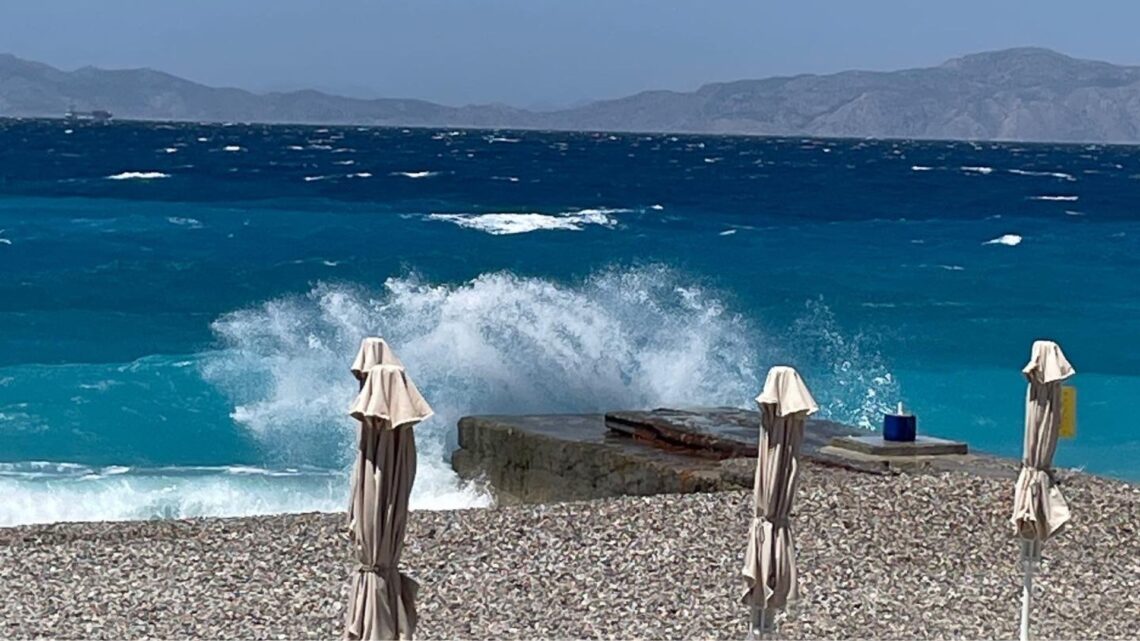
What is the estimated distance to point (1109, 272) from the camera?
40.1 metres

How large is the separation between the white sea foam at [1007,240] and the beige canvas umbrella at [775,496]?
40.5 m

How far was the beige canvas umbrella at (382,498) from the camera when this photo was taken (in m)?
5.60

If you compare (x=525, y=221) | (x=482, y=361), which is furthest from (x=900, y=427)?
(x=525, y=221)

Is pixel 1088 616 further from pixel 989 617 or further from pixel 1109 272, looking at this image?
pixel 1109 272

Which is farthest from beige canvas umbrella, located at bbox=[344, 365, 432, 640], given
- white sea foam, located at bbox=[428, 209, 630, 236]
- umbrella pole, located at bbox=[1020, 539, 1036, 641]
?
white sea foam, located at bbox=[428, 209, 630, 236]

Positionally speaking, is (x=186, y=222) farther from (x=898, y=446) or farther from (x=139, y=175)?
(x=898, y=446)

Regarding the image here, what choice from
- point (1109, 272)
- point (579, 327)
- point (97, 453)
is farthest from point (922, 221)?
point (97, 453)

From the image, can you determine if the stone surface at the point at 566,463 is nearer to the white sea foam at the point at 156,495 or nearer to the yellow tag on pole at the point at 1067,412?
the white sea foam at the point at 156,495

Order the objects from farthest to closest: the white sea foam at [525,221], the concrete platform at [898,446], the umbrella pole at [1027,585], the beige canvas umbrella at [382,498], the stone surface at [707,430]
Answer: the white sea foam at [525,221]
the stone surface at [707,430]
the concrete platform at [898,446]
the umbrella pole at [1027,585]
the beige canvas umbrella at [382,498]

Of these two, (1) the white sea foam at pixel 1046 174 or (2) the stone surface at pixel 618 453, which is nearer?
(2) the stone surface at pixel 618 453

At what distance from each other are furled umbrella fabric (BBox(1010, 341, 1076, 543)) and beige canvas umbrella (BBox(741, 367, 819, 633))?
4.26 feet

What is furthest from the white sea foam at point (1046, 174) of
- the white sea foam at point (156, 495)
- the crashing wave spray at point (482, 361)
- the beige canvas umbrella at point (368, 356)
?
the beige canvas umbrella at point (368, 356)

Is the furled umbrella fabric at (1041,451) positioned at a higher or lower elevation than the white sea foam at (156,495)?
higher

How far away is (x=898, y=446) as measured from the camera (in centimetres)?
1248
